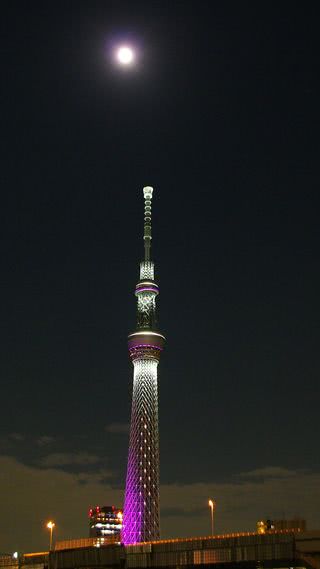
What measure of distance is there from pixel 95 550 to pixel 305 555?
84.2ft

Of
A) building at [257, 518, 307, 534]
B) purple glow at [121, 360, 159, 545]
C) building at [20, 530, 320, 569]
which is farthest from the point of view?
purple glow at [121, 360, 159, 545]

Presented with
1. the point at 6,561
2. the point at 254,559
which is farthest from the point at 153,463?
the point at 254,559

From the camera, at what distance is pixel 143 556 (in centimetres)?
8381

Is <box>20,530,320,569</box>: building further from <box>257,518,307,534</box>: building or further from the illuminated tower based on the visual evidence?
the illuminated tower

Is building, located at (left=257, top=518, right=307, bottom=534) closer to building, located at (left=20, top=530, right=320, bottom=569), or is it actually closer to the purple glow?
building, located at (left=20, top=530, right=320, bottom=569)

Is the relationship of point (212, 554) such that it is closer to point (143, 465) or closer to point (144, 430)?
point (143, 465)

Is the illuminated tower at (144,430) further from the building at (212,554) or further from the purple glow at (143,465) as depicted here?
the building at (212,554)

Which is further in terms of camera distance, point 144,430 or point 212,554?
point 144,430

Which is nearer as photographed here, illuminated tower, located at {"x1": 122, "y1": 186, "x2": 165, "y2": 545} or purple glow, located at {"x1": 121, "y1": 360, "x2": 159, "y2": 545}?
purple glow, located at {"x1": 121, "y1": 360, "x2": 159, "y2": 545}

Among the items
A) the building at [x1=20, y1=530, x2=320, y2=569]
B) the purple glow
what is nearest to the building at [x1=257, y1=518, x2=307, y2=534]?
the building at [x1=20, y1=530, x2=320, y2=569]

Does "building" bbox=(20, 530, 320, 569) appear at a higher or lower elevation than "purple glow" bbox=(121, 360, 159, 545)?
lower

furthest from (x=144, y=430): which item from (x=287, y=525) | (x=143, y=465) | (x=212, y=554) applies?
(x=212, y=554)

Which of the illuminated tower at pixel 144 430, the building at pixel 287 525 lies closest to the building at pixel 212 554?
the building at pixel 287 525

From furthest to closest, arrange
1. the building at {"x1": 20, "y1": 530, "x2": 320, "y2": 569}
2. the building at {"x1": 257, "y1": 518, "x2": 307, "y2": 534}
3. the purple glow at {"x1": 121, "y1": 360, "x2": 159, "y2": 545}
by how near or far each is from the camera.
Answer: the purple glow at {"x1": 121, "y1": 360, "x2": 159, "y2": 545}
the building at {"x1": 257, "y1": 518, "x2": 307, "y2": 534}
the building at {"x1": 20, "y1": 530, "x2": 320, "y2": 569}
